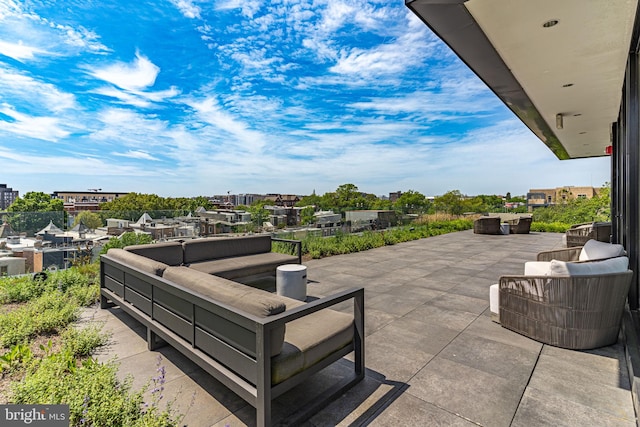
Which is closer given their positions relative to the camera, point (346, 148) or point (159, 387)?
point (159, 387)

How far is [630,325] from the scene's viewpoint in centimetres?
306

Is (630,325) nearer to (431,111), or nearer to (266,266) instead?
(266,266)

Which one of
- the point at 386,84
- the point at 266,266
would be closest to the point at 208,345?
the point at 266,266

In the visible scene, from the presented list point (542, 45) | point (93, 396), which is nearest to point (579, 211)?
point (542, 45)

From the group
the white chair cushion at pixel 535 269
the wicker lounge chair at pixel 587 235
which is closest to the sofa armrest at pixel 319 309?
the white chair cushion at pixel 535 269

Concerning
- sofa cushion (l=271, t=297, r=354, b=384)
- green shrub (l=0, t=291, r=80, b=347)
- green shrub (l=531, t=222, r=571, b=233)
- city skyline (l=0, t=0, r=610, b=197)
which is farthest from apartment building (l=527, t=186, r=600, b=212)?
green shrub (l=0, t=291, r=80, b=347)

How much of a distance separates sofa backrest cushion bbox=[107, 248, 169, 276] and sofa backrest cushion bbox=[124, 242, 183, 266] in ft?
1.04

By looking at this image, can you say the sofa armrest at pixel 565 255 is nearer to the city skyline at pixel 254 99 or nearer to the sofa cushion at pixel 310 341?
the city skyline at pixel 254 99

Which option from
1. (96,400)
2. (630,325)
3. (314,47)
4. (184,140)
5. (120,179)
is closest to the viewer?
(96,400)

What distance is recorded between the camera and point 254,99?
48.9 feet

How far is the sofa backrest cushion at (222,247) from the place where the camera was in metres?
4.62

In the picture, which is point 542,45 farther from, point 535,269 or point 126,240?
point 126,240

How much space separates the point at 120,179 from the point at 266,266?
1466 inches

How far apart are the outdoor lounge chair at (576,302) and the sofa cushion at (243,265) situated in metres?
3.24
